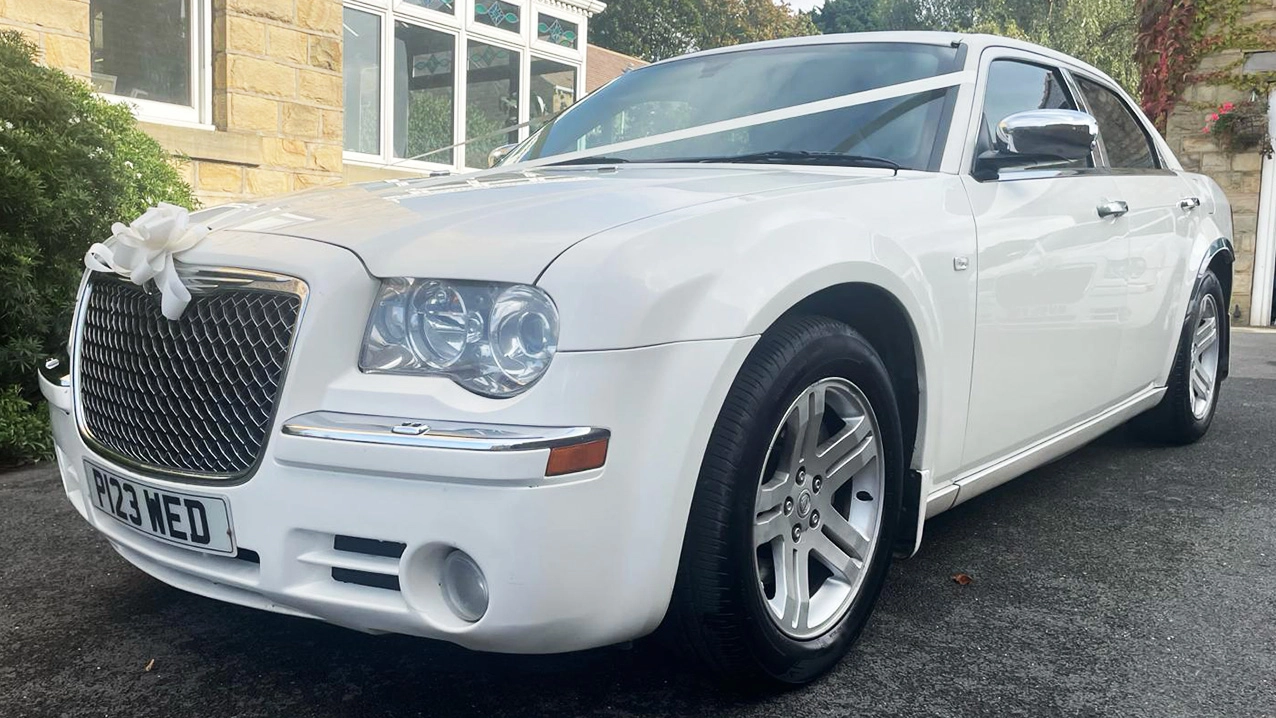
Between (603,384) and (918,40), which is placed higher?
(918,40)

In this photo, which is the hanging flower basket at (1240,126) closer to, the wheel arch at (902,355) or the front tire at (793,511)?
the wheel arch at (902,355)

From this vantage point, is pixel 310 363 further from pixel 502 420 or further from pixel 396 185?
pixel 396 185

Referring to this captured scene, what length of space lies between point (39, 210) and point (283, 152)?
3.65m

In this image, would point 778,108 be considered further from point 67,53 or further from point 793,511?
point 67,53

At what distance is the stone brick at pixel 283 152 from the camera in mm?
7770

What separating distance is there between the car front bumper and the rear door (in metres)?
2.26

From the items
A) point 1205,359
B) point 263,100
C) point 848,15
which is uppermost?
point 848,15

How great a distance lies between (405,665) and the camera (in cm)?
240

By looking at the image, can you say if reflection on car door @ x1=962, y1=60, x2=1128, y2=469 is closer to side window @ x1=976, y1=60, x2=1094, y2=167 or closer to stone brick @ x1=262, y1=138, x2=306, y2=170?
side window @ x1=976, y1=60, x2=1094, y2=167

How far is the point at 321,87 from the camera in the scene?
812 cm

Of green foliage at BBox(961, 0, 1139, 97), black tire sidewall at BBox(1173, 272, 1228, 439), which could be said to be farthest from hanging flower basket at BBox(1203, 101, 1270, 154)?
green foliage at BBox(961, 0, 1139, 97)

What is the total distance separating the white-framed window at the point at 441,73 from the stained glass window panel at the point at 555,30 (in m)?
0.05

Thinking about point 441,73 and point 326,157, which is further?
point 441,73

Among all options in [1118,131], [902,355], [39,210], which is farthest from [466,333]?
[39,210]
